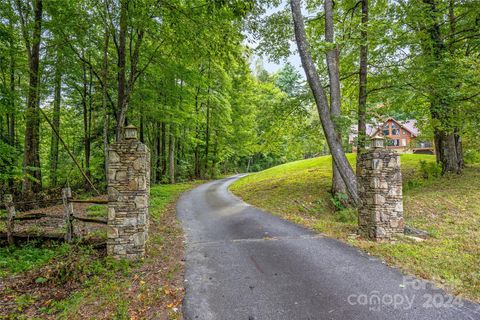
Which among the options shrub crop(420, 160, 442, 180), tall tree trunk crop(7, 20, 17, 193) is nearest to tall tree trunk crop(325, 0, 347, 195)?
shrub crop(420, 160, 442, 180)

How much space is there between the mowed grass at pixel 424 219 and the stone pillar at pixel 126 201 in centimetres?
481

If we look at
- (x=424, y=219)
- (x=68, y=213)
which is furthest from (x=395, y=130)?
(x=68, y=213)

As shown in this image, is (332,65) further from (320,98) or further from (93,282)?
(93,282)

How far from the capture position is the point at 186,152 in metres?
27.9

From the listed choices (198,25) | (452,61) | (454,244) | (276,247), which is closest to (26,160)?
(198,25)

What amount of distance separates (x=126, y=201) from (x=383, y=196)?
5.94 metres

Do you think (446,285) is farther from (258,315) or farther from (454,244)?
(258,315)

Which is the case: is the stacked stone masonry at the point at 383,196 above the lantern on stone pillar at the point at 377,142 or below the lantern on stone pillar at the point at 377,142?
below

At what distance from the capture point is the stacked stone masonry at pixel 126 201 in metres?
5.29

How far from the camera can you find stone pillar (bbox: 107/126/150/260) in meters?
5.29

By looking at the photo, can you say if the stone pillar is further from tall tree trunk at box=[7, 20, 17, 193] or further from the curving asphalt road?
tall tree trunk at box=[7, 20, 17, 193]

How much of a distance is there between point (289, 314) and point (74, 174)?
16.7 metres

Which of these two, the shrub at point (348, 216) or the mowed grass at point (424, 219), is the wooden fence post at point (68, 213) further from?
the shrub at point (348, 216)

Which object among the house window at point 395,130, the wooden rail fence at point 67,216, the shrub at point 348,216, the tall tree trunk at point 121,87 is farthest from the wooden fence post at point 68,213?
the house window at point 395,130
